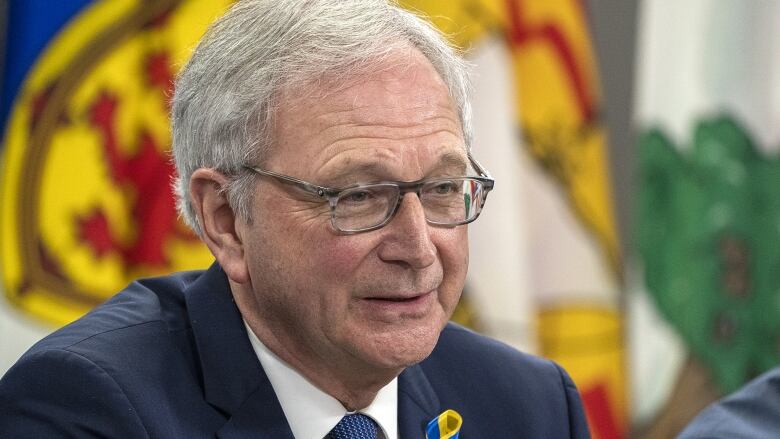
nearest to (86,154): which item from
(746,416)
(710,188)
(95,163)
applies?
(95,163)

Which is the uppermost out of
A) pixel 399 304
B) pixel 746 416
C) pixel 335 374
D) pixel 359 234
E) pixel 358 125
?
pixel 358 125

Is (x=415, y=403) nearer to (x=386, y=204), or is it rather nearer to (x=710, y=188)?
(x=386, y=204)

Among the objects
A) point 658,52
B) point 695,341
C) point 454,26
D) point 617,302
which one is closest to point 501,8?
point 454,26

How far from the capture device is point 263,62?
1.58m

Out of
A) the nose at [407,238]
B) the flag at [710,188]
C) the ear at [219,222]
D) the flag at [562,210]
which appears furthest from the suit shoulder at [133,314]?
the flag at [710,188]

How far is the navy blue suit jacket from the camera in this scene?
148cm

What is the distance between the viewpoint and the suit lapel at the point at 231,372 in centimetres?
161

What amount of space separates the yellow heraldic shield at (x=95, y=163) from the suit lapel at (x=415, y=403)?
46.0 inches

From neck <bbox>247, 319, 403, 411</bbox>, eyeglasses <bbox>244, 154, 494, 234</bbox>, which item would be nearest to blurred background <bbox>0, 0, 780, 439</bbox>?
neck <bbox>247, 319, 403, 411</bbox>

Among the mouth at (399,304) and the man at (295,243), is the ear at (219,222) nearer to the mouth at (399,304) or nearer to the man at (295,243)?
the man at (295,243)

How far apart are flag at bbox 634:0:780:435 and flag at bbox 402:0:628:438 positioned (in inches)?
8.9

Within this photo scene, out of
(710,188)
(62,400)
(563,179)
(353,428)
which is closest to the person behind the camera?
(62,400)

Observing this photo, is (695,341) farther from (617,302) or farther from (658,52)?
(658,52)

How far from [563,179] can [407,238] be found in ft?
6.05
